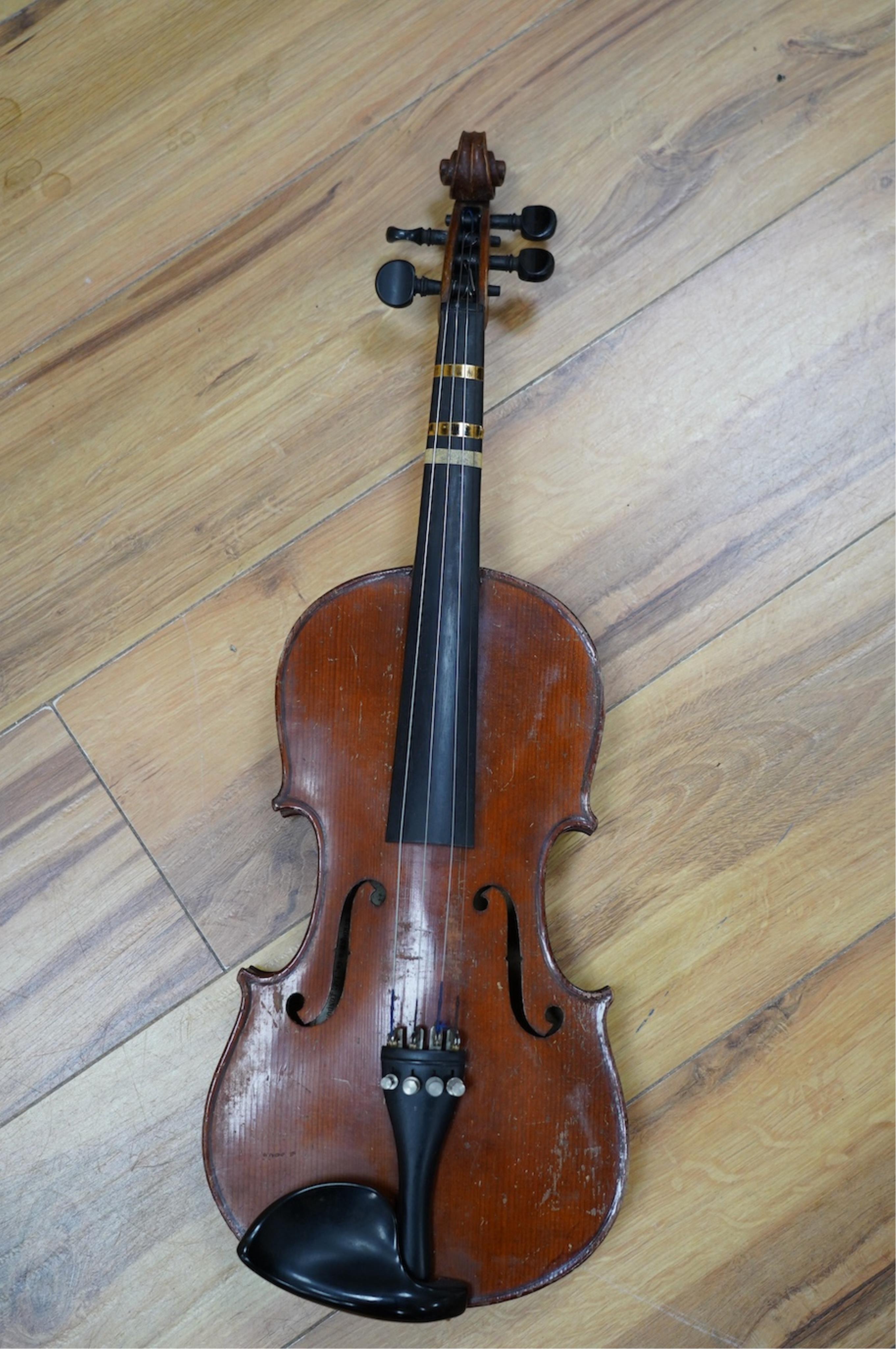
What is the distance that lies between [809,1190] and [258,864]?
81cm

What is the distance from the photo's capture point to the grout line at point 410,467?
1.40 m

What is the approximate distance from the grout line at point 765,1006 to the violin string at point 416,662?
40 centimetres

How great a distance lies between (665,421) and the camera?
1.41 meters

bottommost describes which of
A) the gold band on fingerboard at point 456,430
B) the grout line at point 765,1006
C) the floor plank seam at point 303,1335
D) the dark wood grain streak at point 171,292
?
the floor plank seam at point 303,1335

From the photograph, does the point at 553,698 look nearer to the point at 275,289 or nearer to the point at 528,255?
the point at 528,255

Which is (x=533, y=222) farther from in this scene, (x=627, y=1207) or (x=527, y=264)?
(x=627, y=1207)

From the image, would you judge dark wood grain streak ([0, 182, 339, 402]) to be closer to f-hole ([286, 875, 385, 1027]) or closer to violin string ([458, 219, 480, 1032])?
violin string ([458, 219, 480, 1032])

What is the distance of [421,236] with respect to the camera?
48.9 inches

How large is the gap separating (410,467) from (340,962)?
64 cm

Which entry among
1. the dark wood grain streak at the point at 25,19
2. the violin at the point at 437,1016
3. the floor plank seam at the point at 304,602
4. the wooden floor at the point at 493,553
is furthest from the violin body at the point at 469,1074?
the dark wood grain streak at the point at 25,19

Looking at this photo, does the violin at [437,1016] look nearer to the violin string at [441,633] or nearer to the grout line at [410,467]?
the violin string at [441,633]

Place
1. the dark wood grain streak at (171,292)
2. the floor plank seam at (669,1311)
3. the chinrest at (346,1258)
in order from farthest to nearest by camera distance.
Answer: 1. the dark wood grain streak at (171,292)
2. the floor plank seam at (669,1311)
3. the chinrest at (346,1258)

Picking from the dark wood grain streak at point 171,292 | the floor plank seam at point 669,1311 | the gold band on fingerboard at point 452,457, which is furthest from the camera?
the dark wood grain streak at point 171,292

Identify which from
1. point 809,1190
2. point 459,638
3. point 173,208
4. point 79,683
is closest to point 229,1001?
point 79,683
